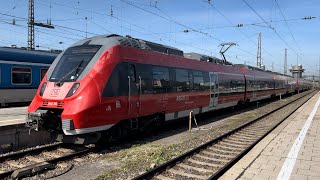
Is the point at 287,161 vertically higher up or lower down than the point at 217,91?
lower down

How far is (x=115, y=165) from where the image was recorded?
8297mm

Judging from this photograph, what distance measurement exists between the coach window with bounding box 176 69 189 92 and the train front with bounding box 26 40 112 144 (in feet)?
14.8

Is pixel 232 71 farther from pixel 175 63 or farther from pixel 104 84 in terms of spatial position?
pixel 104 84

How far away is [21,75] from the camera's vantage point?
764 inches

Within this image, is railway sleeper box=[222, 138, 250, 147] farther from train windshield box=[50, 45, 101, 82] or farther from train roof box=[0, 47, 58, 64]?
train roof box=[0, 47, 58, 64]

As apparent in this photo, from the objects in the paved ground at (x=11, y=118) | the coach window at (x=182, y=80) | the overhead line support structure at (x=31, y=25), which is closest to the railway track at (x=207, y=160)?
the coach window at (x=182, y=80)

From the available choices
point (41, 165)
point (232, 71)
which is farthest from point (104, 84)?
point (232, 71)

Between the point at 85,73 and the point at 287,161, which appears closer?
the point at 287,161

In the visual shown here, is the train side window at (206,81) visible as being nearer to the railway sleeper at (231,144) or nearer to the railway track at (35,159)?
the railway sleeper at (231,144)

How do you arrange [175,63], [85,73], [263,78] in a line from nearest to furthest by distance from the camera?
1. [85,73]
2. [175,63]
3. [263,78]

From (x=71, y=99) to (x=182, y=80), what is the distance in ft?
19.9

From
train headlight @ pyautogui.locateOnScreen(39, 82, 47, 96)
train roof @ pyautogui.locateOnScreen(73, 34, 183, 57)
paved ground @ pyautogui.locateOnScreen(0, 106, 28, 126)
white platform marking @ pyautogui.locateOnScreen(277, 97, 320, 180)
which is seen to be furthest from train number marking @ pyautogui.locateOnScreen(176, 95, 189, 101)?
paved ground @ pyautogui.locateOnScreen(0, 106, 28, 126)

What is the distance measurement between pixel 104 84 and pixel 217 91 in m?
10.1

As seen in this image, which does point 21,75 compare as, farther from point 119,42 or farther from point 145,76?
point 119,42
